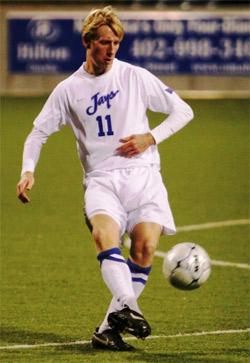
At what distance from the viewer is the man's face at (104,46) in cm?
764

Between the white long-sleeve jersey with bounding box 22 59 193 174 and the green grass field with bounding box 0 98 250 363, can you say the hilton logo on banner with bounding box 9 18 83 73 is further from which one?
the white long-sleeve jersey with bounding box 22 59 193 174

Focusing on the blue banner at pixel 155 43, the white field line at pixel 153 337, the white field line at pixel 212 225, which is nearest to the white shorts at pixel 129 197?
the white field line at pixel 153 337

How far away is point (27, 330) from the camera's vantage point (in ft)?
27.9

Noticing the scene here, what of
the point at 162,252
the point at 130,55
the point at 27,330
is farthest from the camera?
the point at 130,55

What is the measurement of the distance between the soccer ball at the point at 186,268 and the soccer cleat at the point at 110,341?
54cm

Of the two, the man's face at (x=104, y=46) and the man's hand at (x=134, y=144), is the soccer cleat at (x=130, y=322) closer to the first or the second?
the man's hand at (x=134, y=144)

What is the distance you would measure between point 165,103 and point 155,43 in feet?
66.5

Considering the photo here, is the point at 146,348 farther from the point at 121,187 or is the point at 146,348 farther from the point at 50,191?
the point at 50,191

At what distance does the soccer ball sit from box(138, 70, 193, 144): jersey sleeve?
0.79m

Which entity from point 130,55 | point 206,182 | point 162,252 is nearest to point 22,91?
point 130,55

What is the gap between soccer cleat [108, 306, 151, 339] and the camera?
7.24m

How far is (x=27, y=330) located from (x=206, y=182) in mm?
8299

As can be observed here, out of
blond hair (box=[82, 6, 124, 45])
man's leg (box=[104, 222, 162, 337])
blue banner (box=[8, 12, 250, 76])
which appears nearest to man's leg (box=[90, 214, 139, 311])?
man's leg (box=[104, 222, 162, 337])

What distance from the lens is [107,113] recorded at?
7.84 meters
